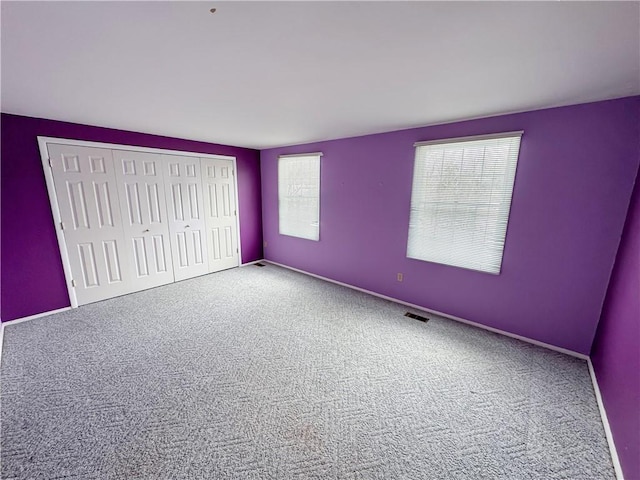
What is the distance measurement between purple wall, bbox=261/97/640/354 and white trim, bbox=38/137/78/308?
136 inches

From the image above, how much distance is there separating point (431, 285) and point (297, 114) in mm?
2511

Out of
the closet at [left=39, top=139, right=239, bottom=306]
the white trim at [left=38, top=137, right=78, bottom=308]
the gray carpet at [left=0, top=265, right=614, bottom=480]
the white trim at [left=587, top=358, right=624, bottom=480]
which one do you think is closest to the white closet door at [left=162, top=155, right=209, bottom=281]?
the closet at [left=39, top=139, right=239, bottom=306]

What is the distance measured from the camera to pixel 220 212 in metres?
4.44

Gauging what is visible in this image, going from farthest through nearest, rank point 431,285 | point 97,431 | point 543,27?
point 431,285 < point 97,431 < point 543,27

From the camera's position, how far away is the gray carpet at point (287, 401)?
1.38 metres

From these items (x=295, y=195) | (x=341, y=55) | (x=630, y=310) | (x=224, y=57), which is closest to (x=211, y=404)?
(x=224, y=57)

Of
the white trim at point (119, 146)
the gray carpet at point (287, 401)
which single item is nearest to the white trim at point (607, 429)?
the gray carpet at point (287, 401)

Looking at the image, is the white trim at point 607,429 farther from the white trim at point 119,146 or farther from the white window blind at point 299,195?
the white trim at point 119,146

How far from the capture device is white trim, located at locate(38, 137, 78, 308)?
269cm

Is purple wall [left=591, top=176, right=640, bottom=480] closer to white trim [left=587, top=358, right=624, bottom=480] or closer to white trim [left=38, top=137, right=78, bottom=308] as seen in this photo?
white trim [left=587, top=358, right=624, bottom=480]

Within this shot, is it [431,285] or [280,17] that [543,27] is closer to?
[280,17]

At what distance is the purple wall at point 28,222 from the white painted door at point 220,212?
1310 millimetres

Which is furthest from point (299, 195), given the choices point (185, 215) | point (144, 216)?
point (144, 216)

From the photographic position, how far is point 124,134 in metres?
3.22
